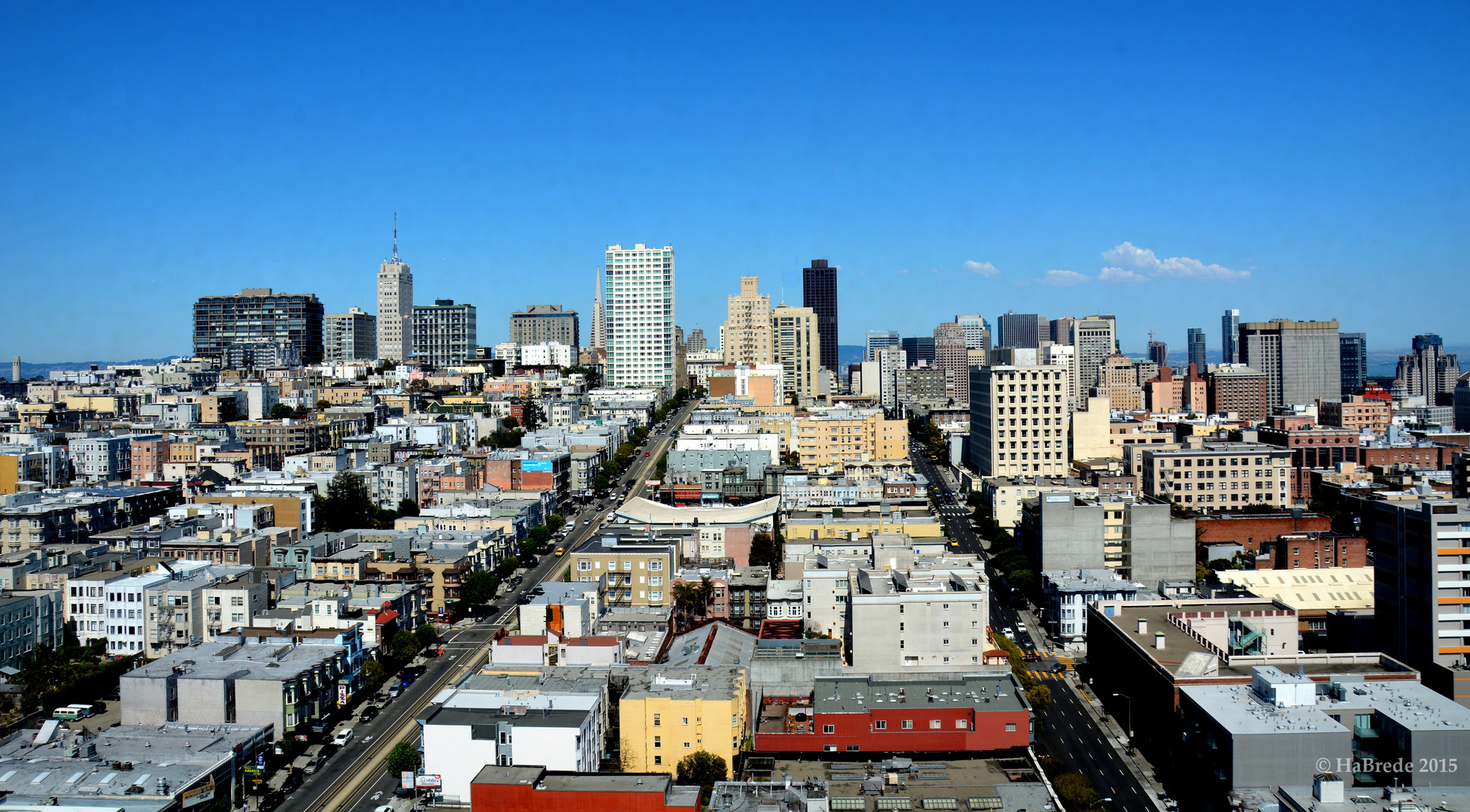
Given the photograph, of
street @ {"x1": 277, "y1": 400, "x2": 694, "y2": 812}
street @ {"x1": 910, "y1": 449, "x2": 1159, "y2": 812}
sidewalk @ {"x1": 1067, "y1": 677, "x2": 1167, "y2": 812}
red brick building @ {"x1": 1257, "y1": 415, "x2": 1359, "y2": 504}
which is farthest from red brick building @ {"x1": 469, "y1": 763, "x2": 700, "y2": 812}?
Answer: red brick building @ {"x1": 1257, "y1": 415, "x2": 1359, "y2": 504}

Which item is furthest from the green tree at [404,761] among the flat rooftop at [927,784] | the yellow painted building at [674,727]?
the flat rooftop at [927,784]

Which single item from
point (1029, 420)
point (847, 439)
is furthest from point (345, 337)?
point (1029, 420)

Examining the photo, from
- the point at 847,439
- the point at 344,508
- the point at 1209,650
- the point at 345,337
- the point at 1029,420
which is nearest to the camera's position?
the point at 1209,650

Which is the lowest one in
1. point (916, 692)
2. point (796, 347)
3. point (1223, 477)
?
point (916, 692)

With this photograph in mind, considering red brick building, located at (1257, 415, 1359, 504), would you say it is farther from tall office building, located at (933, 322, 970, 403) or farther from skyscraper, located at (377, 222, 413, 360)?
skyscraper, located at (377, 222, 413, 360)

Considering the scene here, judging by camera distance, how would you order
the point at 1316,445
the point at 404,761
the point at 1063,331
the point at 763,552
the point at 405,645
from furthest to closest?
the point at 1063,331
the point at 1316,445
the point at 763,552
the point at 405,645
the point at 404,761

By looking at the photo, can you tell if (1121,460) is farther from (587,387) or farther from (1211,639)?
(587,387)

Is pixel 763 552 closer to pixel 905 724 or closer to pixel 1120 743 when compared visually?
pixel 1120 743

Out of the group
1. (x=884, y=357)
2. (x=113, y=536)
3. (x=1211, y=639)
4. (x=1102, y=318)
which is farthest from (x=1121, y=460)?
(x=1102, y=318)
